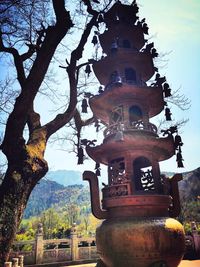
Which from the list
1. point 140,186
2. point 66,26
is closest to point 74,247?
point 140,186

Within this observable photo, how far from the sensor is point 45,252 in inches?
658

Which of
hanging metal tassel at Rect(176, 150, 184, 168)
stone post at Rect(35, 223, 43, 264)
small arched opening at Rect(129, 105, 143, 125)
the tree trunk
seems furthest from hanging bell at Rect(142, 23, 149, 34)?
stone post at Rect(35, 223, 43, 264)

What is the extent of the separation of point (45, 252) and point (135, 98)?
13291mm

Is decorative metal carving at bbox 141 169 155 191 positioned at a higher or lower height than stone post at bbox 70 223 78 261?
higher

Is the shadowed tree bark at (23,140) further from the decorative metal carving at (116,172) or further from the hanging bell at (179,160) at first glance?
the hanging bell at (179,160)

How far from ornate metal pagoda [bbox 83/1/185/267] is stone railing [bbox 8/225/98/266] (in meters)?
10.3

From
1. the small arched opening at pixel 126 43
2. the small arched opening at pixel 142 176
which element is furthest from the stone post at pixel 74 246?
the small arched opening at pixel 126 43

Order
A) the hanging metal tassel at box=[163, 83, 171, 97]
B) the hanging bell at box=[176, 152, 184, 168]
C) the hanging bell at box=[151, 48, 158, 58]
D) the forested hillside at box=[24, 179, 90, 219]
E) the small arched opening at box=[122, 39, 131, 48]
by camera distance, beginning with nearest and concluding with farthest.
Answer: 1. the hanging bell at box=[176, 152, 184, 168]
2. the hanging metal tassel at box=[163, 83, 171, 97]
3. the hanging bell at box=[151, 48, 158, 58]
4. the small arched opening at box=[122, 39, 131, 48]
5. the forested hillside at box=[24, 179, 90, 219]

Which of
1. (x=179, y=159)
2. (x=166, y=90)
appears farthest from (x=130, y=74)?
(x=179, y=159)

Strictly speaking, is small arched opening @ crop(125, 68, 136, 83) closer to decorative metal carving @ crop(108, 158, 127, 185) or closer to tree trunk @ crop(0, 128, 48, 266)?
decorative metal carving @ crop(108, 158, 127, 185)

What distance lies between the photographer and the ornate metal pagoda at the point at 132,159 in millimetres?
7168

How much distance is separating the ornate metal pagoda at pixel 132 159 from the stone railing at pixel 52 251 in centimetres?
1025

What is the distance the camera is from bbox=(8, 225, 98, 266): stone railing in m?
16.2

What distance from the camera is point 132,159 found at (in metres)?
8.65
